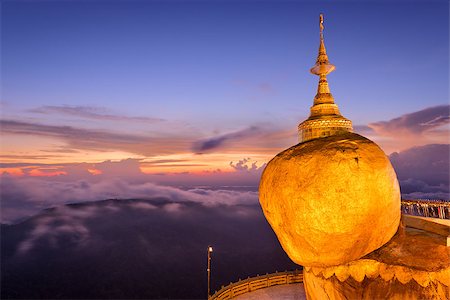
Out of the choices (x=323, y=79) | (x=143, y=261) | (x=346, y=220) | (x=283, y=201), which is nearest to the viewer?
(x=346, y=220)

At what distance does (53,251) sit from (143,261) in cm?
4788

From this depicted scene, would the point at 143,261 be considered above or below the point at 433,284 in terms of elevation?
below

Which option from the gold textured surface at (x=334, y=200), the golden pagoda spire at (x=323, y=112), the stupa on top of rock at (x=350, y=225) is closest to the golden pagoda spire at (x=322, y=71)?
the golden pagoda spire at (x=323, y=112)

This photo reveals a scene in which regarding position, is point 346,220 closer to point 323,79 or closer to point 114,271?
point 323,79

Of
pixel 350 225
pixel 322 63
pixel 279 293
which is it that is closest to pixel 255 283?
pixel 279 293

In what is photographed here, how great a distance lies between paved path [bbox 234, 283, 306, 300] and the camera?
65.3ft

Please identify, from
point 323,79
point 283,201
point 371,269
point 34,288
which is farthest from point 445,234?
point 34,288

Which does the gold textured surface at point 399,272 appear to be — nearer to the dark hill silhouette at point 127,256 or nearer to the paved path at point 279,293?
the paved path at point 279,293

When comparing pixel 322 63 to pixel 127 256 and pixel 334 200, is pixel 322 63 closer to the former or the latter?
pixel 334 200

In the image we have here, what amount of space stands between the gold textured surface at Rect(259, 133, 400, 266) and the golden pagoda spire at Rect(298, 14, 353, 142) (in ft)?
60.0

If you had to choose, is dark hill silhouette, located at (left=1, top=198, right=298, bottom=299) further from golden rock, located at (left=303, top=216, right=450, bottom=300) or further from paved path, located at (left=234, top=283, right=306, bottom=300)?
golden rock, located at (left=303, top=216, right=450, bottom=300)

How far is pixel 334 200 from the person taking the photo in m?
10.0

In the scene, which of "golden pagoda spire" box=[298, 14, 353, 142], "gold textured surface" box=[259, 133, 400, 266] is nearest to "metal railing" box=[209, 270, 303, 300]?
"gold textured surface" box=[259, 133, 400, 266]

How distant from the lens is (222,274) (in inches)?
4766
